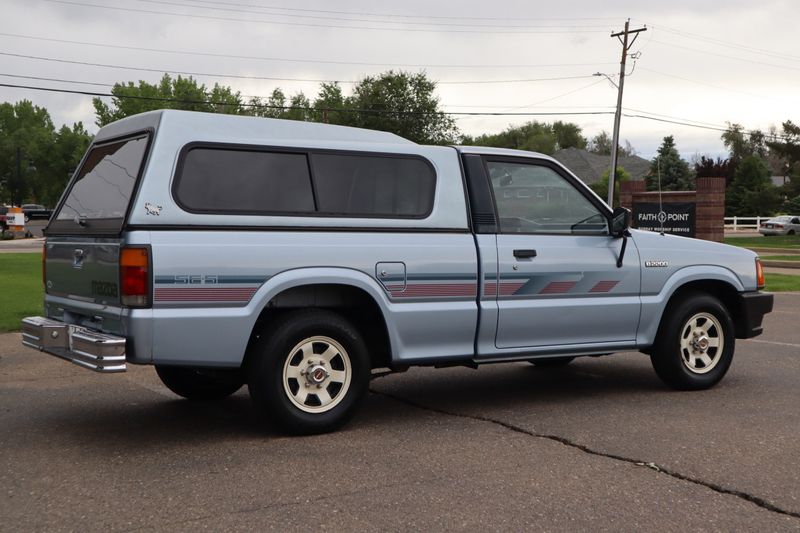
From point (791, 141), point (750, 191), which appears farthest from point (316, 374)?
point (750, 191)

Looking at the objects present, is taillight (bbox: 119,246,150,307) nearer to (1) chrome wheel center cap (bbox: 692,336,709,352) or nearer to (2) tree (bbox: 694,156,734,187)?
(1) chrome wheel center cap (bbox: 692,336,709,352)

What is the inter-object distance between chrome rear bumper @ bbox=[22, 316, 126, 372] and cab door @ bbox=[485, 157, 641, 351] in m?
2.64

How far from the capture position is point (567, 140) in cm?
12212

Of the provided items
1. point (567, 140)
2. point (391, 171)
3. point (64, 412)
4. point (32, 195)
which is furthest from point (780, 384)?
point (32, 195)

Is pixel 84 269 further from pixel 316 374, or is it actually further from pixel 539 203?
pixel 539 203

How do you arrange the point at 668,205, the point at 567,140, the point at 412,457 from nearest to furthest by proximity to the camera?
the point at 412,457 < the point at 668,205 < the point at 567,140

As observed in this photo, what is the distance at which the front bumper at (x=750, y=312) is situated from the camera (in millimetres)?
7711

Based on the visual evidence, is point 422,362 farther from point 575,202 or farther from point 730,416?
point 730,416

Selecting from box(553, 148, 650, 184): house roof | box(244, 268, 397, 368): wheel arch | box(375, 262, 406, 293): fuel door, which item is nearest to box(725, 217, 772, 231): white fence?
box(553, 148, 650, 184): house roof

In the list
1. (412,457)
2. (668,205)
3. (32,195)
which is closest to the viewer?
(412,457)

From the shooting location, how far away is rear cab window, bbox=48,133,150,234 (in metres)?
5.78

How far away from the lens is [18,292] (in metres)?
16.4

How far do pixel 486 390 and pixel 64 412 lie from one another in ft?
11.0

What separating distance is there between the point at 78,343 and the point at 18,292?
1170 cm
